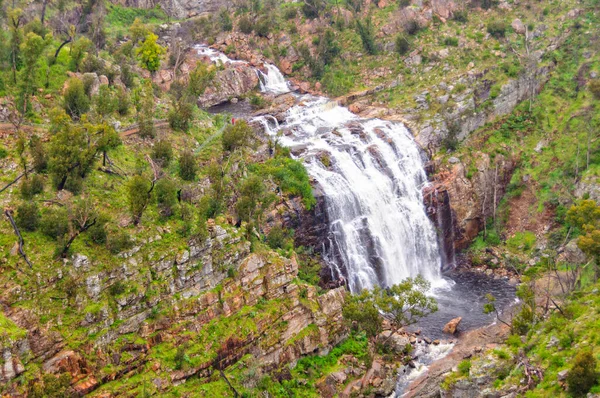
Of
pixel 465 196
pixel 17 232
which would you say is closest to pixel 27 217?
pixel 17 232

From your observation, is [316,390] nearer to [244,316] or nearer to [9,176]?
[244,316]

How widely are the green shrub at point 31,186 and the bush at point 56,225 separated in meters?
2.41

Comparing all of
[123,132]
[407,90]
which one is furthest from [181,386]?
[407,90]

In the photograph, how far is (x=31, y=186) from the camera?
115 feet

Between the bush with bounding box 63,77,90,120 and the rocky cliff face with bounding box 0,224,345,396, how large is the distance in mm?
13243

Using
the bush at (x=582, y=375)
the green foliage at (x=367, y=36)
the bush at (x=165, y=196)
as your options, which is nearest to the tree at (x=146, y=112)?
the bush at (x=165, y=196)

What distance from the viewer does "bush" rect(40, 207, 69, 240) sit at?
33312 millimetres

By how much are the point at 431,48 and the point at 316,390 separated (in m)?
49.0

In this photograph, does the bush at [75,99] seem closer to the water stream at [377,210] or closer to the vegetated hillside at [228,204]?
the vegetated hillside at [228,204]

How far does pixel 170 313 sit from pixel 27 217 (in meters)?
10.00

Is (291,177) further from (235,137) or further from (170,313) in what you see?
(170,313)

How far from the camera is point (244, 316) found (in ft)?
120

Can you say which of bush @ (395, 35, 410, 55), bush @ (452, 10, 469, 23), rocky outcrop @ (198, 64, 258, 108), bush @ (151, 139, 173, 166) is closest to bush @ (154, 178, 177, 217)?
bush @ (151, 139, 173, 166)

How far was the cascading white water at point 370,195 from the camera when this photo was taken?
50250 millimetres
